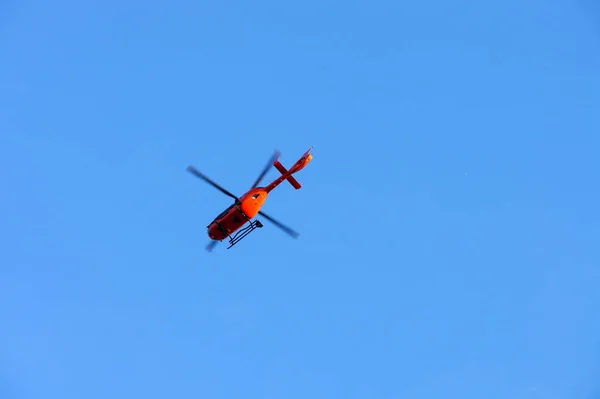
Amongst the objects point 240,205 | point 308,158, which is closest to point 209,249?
point 240,205

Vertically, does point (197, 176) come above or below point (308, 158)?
below

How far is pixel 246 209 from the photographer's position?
35344mm

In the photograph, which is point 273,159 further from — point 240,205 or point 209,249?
point 209,249

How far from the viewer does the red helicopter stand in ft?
116

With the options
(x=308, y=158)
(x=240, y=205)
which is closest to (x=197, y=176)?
(x=240, y=205)

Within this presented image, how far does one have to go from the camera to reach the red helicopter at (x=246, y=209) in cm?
3534

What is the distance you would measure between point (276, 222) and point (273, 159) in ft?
9.98

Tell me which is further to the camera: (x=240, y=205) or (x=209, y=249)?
(x=209, y=249)

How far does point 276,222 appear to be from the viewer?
36562mm

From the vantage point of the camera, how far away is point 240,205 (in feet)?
116

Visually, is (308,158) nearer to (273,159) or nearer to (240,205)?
(273,159)

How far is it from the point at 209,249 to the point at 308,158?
672 cm

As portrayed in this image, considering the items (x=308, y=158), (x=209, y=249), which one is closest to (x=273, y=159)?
(x=308, y=158)

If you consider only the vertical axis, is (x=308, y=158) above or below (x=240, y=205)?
above
